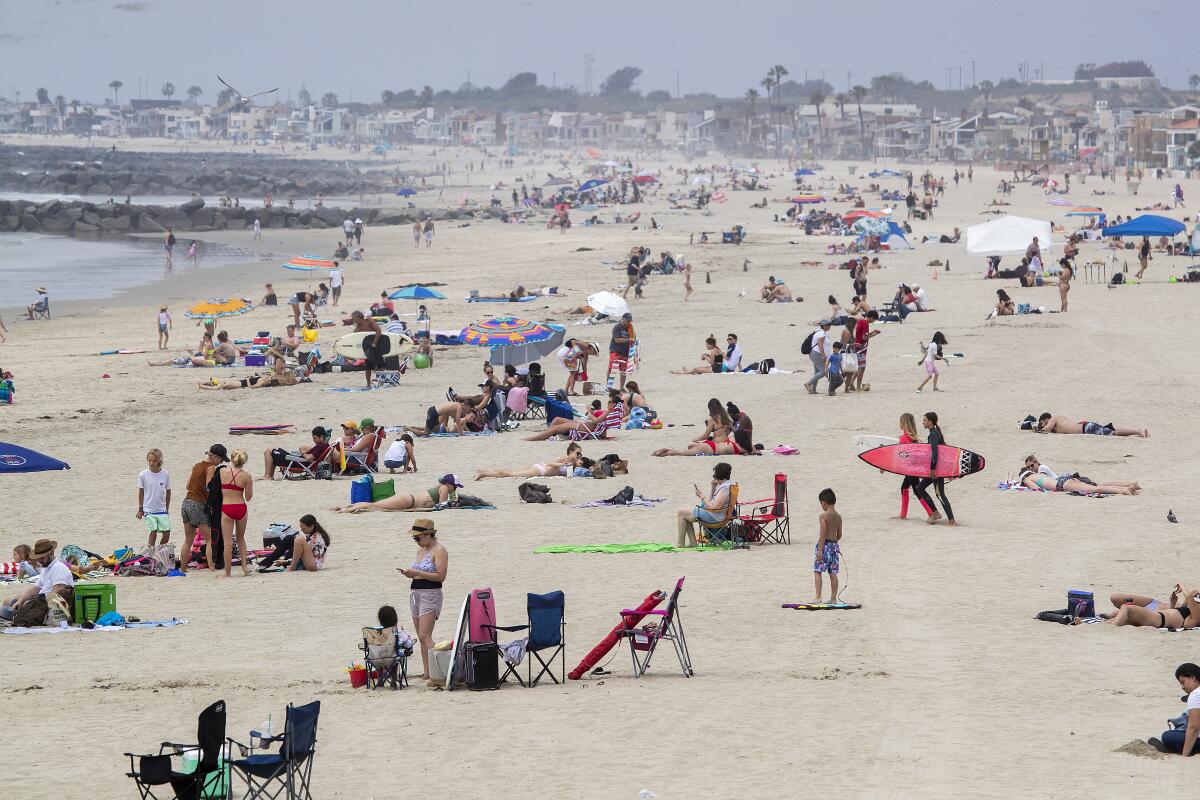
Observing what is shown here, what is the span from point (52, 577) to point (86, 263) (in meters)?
43.2

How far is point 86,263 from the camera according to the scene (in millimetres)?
51500

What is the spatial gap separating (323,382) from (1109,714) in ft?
56.5

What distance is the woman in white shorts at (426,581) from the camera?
940 cm

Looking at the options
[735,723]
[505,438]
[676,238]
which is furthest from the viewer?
[676,238]

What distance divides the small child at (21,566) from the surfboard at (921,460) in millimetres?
7360

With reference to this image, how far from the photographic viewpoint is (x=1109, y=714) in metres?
8.71

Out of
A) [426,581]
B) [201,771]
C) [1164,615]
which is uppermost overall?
[426,581]

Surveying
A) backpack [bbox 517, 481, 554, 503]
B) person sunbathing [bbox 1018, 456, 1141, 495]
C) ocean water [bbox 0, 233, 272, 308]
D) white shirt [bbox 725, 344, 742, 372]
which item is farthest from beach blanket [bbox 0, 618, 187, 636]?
ocean water [bbox 0, 233, 272, 308]

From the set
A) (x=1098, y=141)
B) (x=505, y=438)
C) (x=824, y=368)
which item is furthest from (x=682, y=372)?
(x=1098, y=141)

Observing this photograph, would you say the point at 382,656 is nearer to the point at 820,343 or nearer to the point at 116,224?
the point at 820,343

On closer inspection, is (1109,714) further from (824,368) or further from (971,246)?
(971,246)

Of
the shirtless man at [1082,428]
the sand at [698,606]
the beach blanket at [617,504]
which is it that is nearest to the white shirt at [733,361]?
the sand at [698,606]

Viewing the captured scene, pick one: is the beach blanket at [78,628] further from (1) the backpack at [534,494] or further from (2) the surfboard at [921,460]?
(2) the surfboard at [921,460]

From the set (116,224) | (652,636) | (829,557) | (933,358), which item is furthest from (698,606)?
(116,224)
